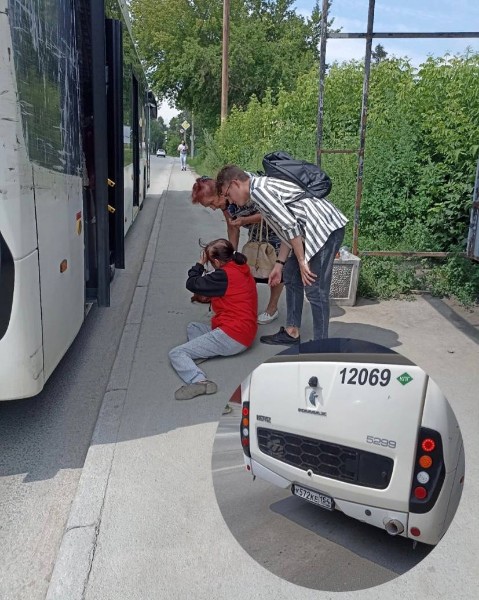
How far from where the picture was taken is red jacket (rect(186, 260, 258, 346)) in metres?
4.38

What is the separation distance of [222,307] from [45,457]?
1.80 m

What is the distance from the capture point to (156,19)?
31969mm

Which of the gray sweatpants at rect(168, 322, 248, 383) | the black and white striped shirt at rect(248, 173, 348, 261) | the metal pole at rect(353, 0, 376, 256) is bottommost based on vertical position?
the gray sweatpants at rect(168, 322, 248, 383)

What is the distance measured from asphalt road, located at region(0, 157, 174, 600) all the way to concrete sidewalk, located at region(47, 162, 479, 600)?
11 cm

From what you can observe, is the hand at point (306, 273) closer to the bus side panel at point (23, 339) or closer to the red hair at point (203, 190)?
the red hair at point (203, 190)

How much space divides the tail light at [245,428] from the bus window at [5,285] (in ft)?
5.11

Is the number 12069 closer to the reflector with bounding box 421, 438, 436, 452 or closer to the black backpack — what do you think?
the reflector with bounding box 421, 438, 436, 452

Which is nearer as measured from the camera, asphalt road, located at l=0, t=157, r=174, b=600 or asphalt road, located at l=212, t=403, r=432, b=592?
asphalt road, located at l=212, t=403, r=432, b=592

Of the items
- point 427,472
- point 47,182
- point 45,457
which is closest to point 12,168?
point 47,182

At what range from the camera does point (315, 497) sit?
2.11 metres

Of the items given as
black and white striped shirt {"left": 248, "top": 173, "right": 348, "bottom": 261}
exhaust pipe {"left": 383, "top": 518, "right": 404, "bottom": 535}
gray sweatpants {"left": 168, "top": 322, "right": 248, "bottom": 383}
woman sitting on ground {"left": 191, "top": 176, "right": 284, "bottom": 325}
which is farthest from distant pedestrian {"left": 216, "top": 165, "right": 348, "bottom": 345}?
exhaust pipe {"left": 383, "top": 518, "right": 404, "bottom": 535}

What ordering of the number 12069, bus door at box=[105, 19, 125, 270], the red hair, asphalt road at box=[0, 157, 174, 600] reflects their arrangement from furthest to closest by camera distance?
bus door at box=[105, 19, 125, 270] → the red hair → asphalt road at box=[0, 157, 174, 600] → the number 12069

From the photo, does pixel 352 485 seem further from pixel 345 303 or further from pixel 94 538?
pixel 345 303

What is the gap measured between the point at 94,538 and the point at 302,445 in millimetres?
1288
